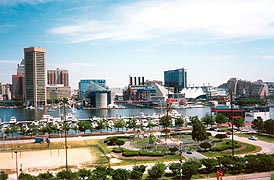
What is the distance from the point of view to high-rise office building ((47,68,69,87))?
72.4 metres

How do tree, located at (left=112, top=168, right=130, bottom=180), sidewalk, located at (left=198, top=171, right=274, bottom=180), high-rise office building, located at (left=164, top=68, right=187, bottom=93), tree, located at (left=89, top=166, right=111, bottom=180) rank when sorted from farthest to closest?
high-rise office building, located at (left=164, top=68, right=187, bottom=93), sidewalk, located at (left=198, top=171, right=274, bottom=180), tree, located at (left=112, top=168, right=130, bottom=180), tree, located at (left=89, top=166, right=111, bottom=180)

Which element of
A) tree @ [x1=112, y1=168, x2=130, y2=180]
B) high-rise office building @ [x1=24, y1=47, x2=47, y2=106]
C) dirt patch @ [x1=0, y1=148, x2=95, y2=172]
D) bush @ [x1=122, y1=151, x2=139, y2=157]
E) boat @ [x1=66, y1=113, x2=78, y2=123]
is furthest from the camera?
high-rise office building @ [x1=24, y1=47, x2=47, y2=106]

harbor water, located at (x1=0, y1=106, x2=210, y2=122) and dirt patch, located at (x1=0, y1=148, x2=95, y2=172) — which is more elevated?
harbor water, located at (x1=0, y1=106, x2=210, y2=122)

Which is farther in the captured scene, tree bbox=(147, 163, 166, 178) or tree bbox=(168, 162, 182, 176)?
tree bbox=(168, 162, 182, 176)

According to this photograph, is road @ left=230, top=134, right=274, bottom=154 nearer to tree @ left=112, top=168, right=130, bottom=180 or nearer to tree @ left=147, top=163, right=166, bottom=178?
tree @ left=147, top=163, right=166, bottom=178

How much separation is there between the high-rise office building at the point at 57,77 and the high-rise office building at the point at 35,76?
1991 centimetres

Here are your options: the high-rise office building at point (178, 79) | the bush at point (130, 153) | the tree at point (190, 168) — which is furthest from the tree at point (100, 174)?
the high-rise office building at point (178, 79)

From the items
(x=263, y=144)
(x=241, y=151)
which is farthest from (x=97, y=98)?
(x=241, y=151)

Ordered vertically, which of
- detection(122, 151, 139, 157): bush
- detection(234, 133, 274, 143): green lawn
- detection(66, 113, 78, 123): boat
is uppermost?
detection(66, 113, 78, 123): boat

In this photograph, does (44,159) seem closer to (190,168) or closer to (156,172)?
(156,172)

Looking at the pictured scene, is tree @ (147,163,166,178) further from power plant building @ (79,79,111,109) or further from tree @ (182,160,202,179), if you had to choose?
power plant building @ (79,79,111,109)

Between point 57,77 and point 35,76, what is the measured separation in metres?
21.2

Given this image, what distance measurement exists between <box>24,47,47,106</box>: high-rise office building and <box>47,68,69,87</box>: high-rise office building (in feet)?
65.3

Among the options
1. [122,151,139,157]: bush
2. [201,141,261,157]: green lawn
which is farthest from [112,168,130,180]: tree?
[201,141,261,157]: green lawn
